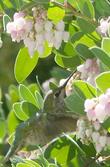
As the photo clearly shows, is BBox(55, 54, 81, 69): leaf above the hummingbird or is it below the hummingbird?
above

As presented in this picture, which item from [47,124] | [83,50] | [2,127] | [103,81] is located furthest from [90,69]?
[2,127]

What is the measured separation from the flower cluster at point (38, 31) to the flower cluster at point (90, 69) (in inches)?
2.9

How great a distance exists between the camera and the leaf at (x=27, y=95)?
1.72m

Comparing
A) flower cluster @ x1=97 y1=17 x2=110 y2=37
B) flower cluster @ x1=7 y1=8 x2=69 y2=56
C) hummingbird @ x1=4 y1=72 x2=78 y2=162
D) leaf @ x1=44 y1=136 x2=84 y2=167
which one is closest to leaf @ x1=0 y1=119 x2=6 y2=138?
hummingbird @ x1=4 y1=72 x2=78 y2=162

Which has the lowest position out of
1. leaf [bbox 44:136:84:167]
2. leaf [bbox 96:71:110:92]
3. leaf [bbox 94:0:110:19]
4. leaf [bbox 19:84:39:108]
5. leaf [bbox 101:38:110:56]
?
leaf [bbox 44:136:84:167]

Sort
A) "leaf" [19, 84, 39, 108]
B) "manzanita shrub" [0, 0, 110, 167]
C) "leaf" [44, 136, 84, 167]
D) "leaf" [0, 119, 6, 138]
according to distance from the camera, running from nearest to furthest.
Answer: "manzanita shrub" [0, 0, 110, 167]
"leaf" [44, 136, 84, 167]
"leaf" [19, 84, 39, 108]
"leaf" [0, 119, 6, 138]

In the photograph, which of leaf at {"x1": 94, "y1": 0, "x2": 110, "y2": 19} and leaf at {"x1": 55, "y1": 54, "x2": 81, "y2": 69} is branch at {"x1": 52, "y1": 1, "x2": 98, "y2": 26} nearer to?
leaf at {"x1": 94, "y1": 0, "x2": 110, "y2": 19}

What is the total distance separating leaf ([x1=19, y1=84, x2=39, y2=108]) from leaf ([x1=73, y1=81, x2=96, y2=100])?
305mm

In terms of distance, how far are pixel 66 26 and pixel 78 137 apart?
0.90 ft

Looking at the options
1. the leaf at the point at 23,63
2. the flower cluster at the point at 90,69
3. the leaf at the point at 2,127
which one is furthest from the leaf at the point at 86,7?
the leaf at the point at 2,127

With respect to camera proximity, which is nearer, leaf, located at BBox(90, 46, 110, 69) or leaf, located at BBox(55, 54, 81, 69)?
leaf, located at BBox(90, 46, 110, 69)

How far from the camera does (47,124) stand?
173 cm

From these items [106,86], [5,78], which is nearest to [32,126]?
[106,86]

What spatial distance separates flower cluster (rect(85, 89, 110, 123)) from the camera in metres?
1.33
